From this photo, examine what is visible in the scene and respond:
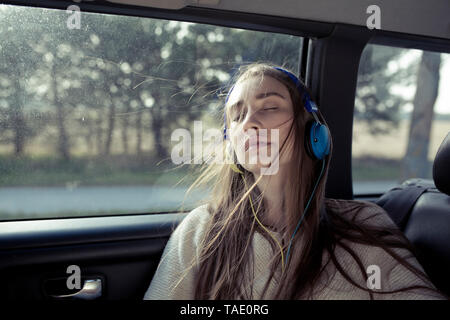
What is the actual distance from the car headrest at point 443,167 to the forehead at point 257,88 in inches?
25.3

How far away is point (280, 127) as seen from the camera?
1.25 meters

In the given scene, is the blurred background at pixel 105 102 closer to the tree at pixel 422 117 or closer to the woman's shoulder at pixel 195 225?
the woman's shoulder at pixel 195 225

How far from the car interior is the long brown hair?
0.77 ft

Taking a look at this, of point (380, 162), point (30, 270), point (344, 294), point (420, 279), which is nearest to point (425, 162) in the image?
point (380, 162)

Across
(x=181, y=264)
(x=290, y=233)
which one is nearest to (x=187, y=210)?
(x=181, y=264)

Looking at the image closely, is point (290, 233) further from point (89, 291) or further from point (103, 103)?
point (103, 103)

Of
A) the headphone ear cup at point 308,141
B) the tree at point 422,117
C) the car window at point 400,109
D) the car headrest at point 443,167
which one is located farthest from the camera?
the tree at point 422,117

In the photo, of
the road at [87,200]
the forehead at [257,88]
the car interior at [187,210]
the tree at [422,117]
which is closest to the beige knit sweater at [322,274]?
the car interior at [187,210]

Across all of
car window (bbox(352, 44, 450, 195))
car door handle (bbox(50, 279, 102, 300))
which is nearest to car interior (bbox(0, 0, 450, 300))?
car door handle (bbox(50, 279, 102, 300))

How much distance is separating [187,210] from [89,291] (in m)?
0.54

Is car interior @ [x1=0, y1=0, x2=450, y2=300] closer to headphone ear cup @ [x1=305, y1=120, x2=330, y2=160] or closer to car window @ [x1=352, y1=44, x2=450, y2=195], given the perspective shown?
car window @ [x1=352, y1=44, x2=450, y2=195]

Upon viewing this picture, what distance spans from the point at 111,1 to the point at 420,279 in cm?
141

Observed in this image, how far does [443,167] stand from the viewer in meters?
1.36

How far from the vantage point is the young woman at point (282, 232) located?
3.81ft
